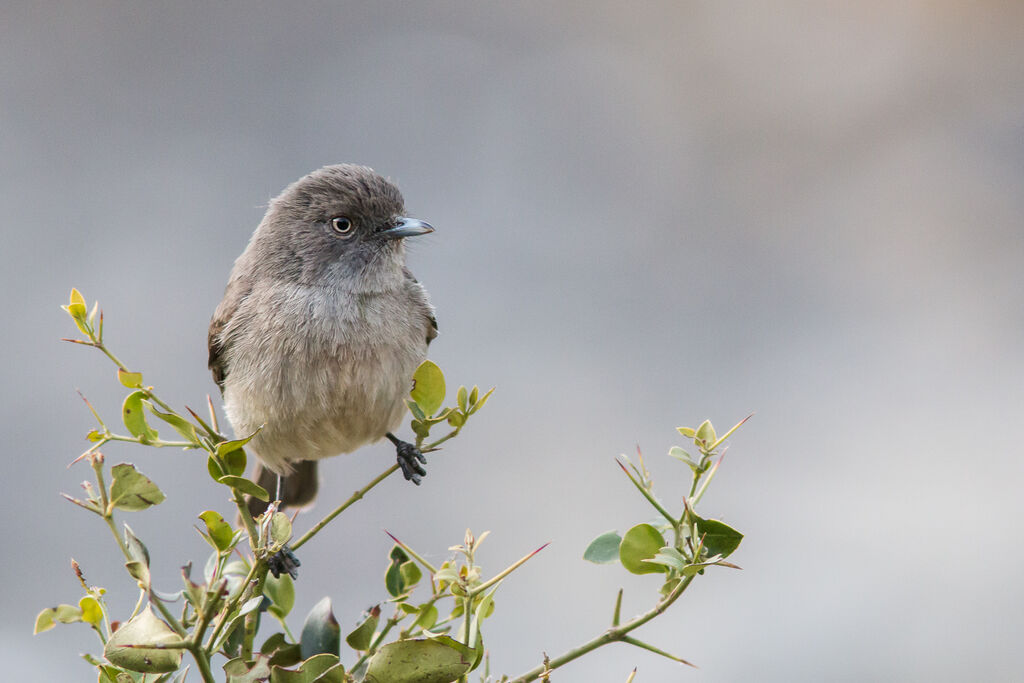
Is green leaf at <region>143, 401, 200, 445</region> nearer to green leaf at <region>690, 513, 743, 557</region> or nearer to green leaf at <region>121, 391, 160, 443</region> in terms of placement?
green leaf at <region>121, 391, 160, 443</region>

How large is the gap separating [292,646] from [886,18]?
18.7ft

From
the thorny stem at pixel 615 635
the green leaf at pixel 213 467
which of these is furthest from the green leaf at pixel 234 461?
the thorny stem at pixel 615 635

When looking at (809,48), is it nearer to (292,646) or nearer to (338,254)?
(338,254)

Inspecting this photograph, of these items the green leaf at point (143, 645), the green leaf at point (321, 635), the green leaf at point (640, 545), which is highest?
the green leaf at point (321, 635)

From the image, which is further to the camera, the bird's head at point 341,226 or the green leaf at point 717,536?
the bird's head at point 341,226

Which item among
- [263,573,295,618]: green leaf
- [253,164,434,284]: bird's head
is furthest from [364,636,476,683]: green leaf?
[253,164,434,284]: bird's head

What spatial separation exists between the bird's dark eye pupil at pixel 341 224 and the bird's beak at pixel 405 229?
0.32 feet

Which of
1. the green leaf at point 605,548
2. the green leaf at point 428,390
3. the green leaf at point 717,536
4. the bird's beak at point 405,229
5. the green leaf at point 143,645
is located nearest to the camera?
the green leaf at point 143,645

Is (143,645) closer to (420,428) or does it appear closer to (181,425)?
(181,425)

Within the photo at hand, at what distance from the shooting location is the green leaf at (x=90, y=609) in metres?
1.32

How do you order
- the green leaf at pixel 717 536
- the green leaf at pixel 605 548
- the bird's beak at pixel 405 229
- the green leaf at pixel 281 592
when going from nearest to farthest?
the green leaf at pixel 717 536, the green leaf at pixel 605 548, the green leaf at pixel 281 592, the bird's beak at pixel 405 229

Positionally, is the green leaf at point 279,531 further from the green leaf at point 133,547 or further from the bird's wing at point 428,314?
the bird's wing at point 428,314

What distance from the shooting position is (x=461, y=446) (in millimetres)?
5090

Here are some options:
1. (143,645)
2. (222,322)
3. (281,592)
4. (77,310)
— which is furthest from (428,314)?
(143,645)
